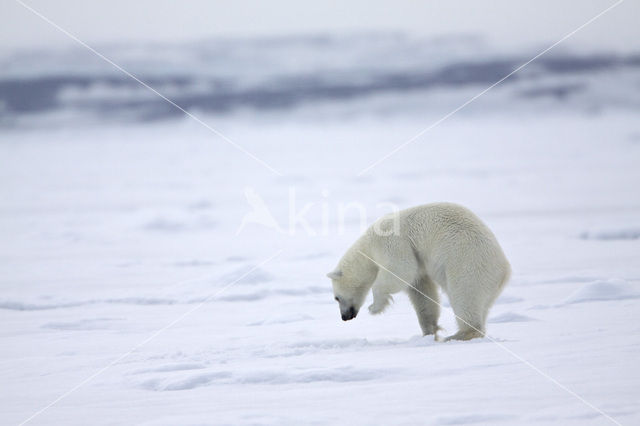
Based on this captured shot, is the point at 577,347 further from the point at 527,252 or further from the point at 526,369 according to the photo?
the point at 527,252

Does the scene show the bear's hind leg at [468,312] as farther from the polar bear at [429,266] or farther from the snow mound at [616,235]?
→ the snow mound at [616,235]

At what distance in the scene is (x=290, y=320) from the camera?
5516 millimetres

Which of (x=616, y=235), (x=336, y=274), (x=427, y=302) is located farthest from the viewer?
(x=616, y=235)

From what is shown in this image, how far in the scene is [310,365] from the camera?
3.67 meters

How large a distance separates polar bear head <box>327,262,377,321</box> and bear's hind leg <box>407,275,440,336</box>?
37 cm

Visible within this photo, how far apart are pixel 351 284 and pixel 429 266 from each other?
78 centimetres

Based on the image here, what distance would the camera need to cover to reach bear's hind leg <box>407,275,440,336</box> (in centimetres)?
506

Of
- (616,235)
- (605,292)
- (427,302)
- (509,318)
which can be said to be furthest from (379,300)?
(616,235)

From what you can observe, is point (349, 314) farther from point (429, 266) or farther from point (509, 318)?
point (509, 318)

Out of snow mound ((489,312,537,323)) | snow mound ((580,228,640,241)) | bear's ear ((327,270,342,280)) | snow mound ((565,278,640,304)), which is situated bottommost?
snow mound ((489,312,537,323))

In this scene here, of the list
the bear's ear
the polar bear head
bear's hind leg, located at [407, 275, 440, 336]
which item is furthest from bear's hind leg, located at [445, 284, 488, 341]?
the bear's ear

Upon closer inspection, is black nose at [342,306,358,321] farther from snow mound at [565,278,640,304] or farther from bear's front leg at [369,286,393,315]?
snow mound at [565,278,640,304]

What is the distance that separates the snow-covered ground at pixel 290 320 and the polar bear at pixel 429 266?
0.82 feet

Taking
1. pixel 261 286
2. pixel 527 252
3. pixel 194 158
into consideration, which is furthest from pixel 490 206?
pixel 194 158
